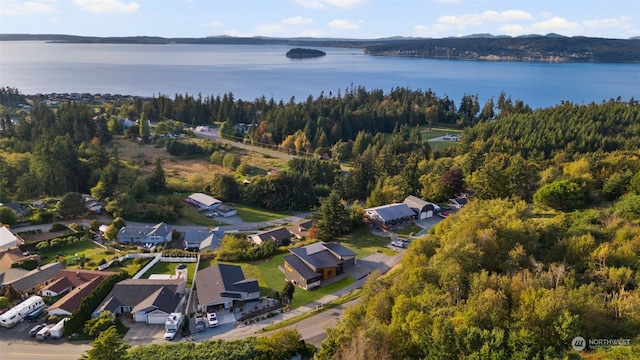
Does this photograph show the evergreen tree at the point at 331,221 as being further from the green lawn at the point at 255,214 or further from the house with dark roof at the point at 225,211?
the house with dark roof at the point at 225,211

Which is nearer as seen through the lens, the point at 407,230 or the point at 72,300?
the point at 72,300

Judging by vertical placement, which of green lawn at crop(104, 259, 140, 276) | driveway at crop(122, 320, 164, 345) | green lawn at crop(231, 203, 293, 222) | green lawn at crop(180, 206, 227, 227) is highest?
green lawn at crop(104, 259, 140, 276)

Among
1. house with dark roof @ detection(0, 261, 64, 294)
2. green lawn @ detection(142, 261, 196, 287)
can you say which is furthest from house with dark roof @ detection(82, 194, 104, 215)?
green lawn @ detection(142, 261, 196, 287)

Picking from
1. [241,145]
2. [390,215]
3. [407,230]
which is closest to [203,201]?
[390,215]

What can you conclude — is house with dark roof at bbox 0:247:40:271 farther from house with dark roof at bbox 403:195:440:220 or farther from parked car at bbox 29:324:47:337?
house with dark roof at bbox 403:195:440:220

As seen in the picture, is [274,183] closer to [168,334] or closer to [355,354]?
[168,334]

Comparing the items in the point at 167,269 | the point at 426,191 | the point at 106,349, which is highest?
the point at 106,349

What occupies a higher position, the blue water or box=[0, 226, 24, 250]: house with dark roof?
the blue water

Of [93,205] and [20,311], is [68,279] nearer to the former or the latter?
[20,311]
